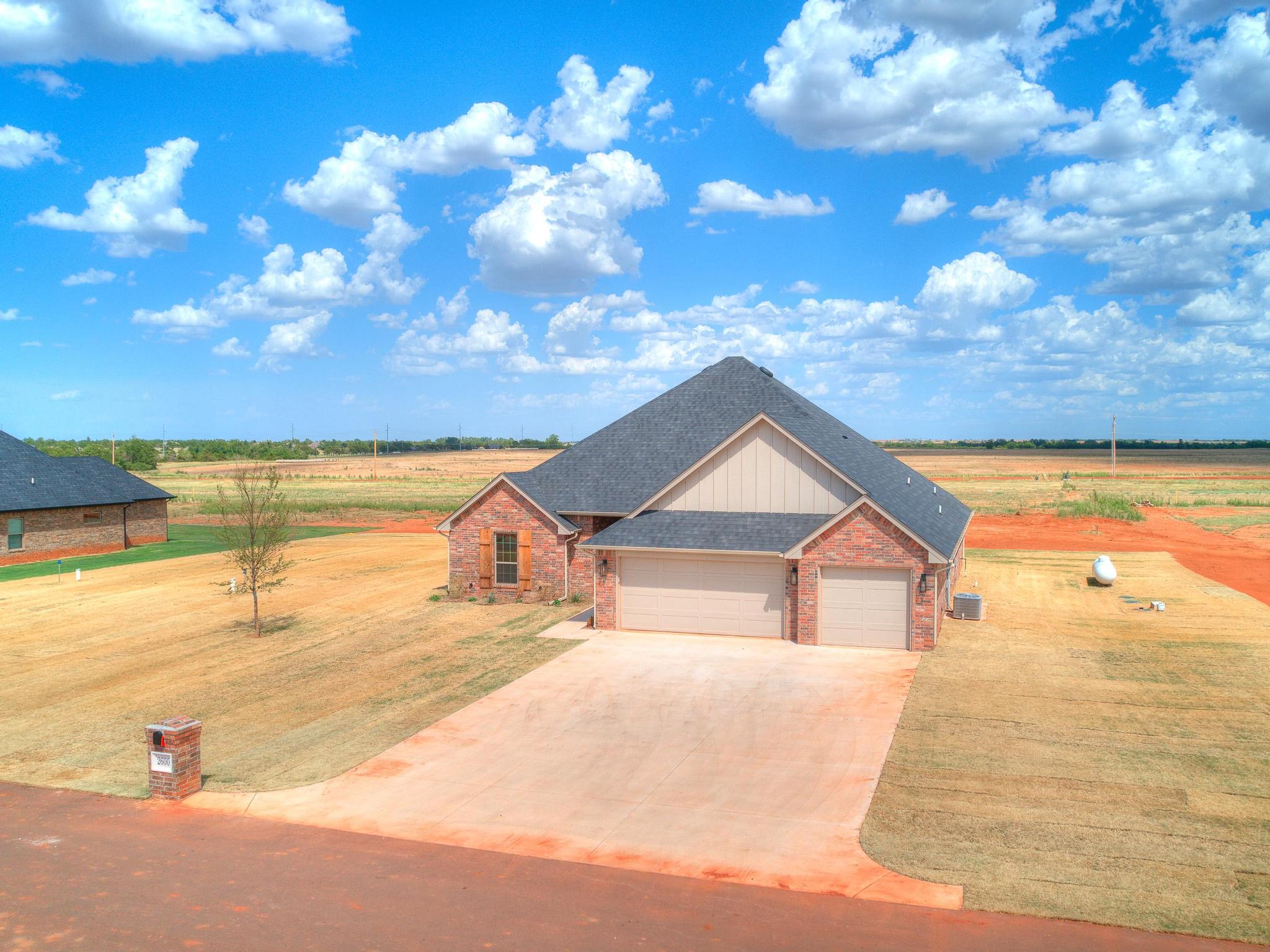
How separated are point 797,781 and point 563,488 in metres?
16.7

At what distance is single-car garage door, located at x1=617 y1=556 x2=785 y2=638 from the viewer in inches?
909

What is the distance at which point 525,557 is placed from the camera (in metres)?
27.9

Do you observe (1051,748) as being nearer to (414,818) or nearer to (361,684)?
(414,818)

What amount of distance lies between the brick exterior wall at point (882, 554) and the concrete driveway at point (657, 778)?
1.83 metres

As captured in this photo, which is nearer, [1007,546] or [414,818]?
[414,818]

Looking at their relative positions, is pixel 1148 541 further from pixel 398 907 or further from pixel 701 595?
pixel 398 907

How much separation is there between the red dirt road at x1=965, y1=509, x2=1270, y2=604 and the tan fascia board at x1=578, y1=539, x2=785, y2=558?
57.5 ft

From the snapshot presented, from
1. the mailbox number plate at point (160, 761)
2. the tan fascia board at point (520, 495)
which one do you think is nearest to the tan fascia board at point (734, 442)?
the tan fascia board at point (520, 495)

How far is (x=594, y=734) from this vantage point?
15.8 m

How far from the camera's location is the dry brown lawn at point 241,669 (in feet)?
49.2

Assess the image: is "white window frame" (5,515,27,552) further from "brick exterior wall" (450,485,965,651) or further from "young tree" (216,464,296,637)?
→ "brick exterior wall" (450,485,965,651)

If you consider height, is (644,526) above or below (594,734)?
above

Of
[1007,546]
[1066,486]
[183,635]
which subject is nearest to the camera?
[183,635]

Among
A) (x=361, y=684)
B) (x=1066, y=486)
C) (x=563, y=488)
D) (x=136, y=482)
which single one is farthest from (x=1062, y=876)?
(x=1066, y=486)
